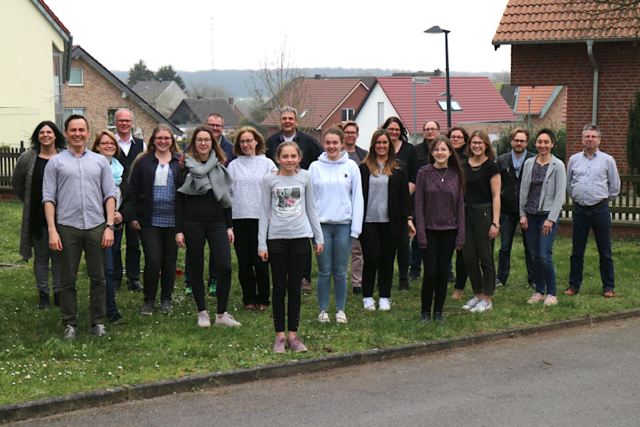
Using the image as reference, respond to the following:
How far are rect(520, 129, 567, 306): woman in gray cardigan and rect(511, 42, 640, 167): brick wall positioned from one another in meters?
12.1

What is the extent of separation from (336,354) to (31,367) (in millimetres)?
2524

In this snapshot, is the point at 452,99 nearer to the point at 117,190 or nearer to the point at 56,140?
the point at 117,190

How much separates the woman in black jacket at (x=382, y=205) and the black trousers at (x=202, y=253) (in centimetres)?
165

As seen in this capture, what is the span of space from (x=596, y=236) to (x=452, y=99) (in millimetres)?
56836

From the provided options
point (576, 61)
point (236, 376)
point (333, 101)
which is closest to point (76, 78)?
point (333, 101)

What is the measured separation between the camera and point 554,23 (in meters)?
20.1

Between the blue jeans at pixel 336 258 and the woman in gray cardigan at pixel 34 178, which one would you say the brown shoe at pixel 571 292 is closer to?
the blue jeans at pixel 336 258

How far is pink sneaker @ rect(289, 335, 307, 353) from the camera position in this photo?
6.83 meters

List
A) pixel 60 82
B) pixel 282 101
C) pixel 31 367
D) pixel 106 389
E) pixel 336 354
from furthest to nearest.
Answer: pixel 282 101 → pixel 60 82 → pixel 336 354 → pixel 31 367 → pixel 106 389

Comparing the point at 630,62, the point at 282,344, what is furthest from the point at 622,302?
the point at 630,62

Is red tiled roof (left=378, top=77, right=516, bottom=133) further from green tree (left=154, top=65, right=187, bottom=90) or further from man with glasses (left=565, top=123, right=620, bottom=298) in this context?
green tree (left=154, top=65, right=187, bottom=90)

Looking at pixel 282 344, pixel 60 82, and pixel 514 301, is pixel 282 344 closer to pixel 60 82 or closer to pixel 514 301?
pixel 514 301

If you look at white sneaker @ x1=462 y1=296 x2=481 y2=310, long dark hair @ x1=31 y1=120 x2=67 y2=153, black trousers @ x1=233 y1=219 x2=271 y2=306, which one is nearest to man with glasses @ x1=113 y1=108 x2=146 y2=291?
long dark hair @ x1=31 y1=120 x2=67 y2=153

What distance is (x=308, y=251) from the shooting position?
7.22 m
